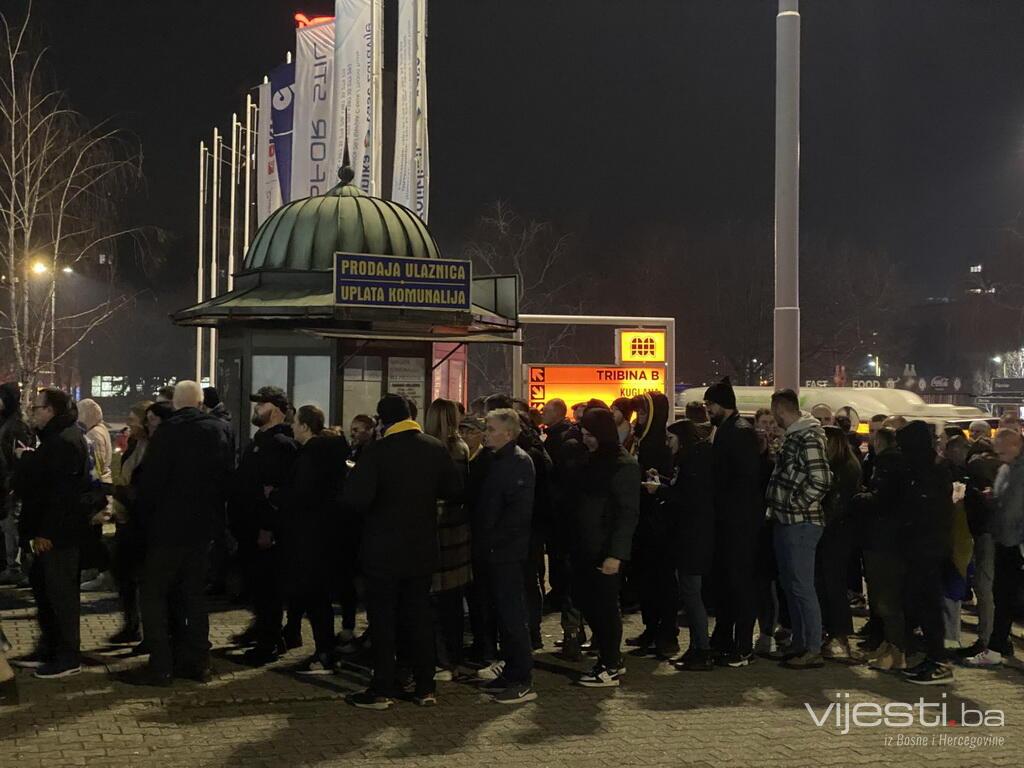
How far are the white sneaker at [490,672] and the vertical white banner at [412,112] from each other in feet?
42.1

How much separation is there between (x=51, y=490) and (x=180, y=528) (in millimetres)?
933

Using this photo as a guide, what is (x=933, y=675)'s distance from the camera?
8.34m

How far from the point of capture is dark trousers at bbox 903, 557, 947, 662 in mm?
8391

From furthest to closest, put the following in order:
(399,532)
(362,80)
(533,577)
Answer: (362,80)
(533,577)
(399,532)

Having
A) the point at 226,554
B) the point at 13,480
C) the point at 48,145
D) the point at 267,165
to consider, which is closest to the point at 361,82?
the point at 48,145

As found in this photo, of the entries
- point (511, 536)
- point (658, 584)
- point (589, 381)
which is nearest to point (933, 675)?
point (658, 584)

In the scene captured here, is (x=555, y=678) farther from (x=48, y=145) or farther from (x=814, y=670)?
(x=48, y=145)

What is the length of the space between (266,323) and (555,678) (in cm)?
641

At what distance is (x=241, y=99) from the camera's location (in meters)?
39.3

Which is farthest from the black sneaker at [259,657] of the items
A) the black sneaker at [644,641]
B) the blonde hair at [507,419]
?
the black sneaker at [644,641]

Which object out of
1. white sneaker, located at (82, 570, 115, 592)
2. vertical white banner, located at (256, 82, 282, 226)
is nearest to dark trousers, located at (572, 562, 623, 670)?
white sneaker, located at (82, 570, 115, 592)

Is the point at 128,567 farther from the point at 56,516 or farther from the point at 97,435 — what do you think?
the point at 97,435

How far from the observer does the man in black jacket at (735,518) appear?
28.4ft

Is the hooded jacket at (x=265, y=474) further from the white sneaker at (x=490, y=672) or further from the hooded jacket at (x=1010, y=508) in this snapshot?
the hooded jacket at (x=1010, y=508)
